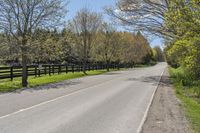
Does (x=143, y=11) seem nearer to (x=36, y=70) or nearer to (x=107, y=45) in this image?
(x=36, y=70)

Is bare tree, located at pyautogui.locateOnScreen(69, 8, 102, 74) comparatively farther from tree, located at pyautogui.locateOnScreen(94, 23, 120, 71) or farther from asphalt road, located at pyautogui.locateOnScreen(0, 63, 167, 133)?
asphalt road, located at pyautogui.locateOnScreen(0, 63, 167, 133)

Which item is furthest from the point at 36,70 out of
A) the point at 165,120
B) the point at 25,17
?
the point at 165,120

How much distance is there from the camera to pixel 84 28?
5872 cm

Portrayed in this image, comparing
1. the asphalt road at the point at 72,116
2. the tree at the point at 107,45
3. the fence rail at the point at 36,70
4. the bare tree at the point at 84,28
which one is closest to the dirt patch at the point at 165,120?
the asphalt road at the point at 72,116

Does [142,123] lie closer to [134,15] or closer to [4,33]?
[4,33]

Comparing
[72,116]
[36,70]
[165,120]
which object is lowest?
[165,120]

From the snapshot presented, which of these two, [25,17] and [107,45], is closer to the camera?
[25,17]

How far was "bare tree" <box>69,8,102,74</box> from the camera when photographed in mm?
58594

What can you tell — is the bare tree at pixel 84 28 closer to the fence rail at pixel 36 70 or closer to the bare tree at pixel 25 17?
the fence rail at pixel 36 70

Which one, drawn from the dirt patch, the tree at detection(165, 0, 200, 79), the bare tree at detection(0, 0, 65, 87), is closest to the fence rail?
the bare tree at detection(0, 0, 65, 87)

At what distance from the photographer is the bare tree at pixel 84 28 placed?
58.6m

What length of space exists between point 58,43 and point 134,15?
12.8 meters

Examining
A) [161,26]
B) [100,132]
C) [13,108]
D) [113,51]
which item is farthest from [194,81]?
[113,51]

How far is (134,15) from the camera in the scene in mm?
40438
